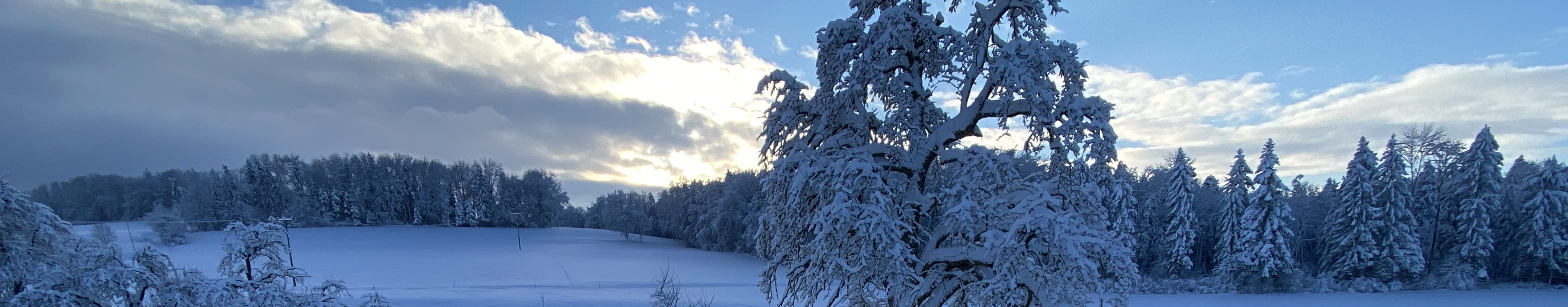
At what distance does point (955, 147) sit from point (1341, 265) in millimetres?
35599

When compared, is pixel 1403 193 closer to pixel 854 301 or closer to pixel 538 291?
pixel 854 301

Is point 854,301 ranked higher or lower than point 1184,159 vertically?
lower

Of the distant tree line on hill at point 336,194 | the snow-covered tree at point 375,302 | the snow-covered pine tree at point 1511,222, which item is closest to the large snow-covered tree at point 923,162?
the snow-covered tree at point 375,302

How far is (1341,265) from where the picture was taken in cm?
3206

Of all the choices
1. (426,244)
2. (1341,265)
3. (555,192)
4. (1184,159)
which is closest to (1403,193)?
(1341,265)

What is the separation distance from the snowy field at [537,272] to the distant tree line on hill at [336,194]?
3.76 metres

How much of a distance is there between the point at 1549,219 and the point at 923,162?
129 feet

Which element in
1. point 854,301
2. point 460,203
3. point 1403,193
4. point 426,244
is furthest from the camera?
point 460,203

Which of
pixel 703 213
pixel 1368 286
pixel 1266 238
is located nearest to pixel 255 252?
pixel 1266 238

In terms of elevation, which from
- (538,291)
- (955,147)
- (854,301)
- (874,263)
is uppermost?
(955,147)

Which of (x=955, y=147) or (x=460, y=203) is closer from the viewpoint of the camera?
(x=955, y=147)

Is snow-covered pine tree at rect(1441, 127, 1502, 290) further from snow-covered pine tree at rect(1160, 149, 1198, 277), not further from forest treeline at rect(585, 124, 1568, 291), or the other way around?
snow-covered pine tree at rect(1160, 149, 1198, 277)

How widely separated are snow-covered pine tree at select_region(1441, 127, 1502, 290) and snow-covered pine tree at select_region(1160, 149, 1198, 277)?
10663 millimetres

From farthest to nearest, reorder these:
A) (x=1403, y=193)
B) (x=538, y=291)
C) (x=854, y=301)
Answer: (x=1403, y=193)
(x=538, y=291)
(x=854, y=301)
